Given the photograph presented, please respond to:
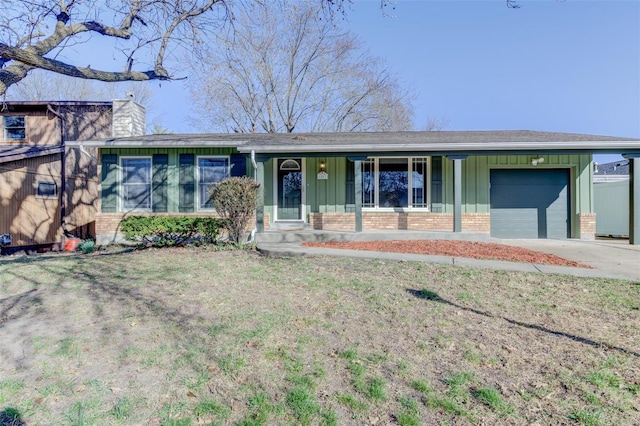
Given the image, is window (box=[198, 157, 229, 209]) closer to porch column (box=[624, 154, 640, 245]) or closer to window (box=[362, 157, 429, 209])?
window (box=[362, 157, 429, 209])

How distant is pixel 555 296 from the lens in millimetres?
4391

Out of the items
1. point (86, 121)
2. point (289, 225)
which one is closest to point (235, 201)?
point (289, 225)

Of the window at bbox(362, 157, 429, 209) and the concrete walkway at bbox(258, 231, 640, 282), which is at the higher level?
the window at bbox(362, 157, 429, 209)

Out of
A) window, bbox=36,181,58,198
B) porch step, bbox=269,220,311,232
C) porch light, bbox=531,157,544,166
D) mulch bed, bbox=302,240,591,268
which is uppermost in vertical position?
porch light, bbox=531,157,544,166

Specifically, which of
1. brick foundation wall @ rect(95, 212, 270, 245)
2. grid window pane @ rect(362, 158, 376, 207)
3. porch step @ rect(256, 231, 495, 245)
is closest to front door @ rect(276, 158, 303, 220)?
brick foundation wall @ rect(95, 212, 270, 245)

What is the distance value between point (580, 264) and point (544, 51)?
7465 mm

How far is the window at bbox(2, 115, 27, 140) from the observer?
51.0ft

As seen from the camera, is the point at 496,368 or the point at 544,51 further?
the point at 544,51

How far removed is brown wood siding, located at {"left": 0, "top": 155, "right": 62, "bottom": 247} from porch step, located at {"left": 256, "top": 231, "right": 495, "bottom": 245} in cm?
900

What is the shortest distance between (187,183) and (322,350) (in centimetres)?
882

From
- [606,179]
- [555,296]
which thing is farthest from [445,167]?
[606,179]

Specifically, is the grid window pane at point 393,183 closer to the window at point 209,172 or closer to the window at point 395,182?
the window at point 395,182

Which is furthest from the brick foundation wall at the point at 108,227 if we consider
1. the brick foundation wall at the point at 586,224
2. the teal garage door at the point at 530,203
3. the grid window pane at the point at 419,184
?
the brick foundation wall at the point at 586,224

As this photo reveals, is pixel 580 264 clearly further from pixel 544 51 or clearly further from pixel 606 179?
pixel 606 179
